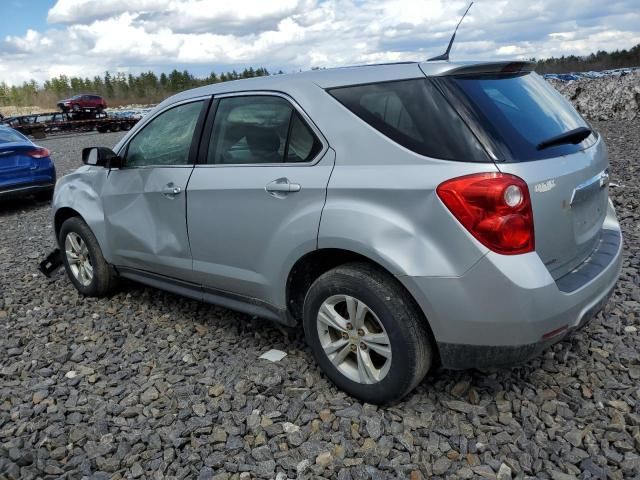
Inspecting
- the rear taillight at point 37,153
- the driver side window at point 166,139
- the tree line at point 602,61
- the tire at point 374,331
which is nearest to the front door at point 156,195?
the driver side window at point 166,139

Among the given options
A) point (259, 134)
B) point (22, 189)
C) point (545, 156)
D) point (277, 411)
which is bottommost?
point (277, 411)

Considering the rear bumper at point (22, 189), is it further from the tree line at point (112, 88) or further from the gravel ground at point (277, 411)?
the tree line at point (112, 88)

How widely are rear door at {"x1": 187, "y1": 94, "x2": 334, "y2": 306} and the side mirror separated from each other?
3.15 feet

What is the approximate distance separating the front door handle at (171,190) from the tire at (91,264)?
4.15ft

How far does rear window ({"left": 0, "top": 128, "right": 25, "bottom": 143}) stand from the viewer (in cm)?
980

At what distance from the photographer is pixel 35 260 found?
6418 millimetres

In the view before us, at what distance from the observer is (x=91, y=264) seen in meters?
4.82

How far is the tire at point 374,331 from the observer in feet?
8.81

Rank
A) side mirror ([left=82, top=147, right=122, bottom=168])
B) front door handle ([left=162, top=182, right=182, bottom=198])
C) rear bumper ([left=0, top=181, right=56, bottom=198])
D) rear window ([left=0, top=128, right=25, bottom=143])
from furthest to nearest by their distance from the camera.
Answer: rear window ([left=0, top=128, right=25, bottom=143]), rear bumper ([left=0, top=181, right=56, bottom=198]), side mirror ([left=82, top=147, right=122, bottom=168]), front door handle ([left=162, top=182, right=182, bottom=198])

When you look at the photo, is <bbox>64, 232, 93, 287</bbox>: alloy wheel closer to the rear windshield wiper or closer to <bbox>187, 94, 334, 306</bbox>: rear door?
<bbox>187, 94, 334, 306</bbox>: rear door

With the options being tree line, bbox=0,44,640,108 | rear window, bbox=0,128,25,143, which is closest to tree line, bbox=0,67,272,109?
tree line, bbox=0,44,640,108

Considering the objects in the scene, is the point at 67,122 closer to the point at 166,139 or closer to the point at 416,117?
the point at 166,139

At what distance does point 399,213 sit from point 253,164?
104 centimetres

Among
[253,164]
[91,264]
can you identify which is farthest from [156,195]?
[91,264]
